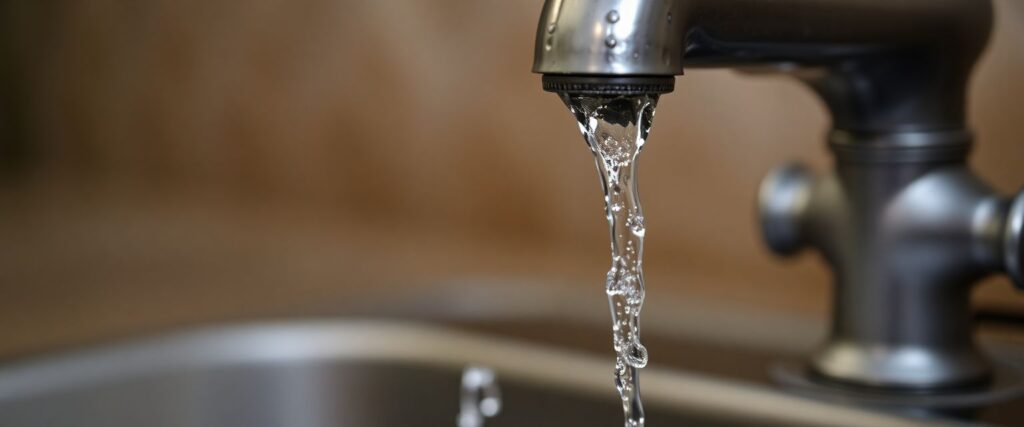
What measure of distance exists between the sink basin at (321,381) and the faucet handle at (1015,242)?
6.0 inches

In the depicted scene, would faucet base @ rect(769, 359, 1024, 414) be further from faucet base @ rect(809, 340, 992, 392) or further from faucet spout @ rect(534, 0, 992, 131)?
faucet spout @ rect(534, 0, 992, 131)

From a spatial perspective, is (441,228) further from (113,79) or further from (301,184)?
(113,79)

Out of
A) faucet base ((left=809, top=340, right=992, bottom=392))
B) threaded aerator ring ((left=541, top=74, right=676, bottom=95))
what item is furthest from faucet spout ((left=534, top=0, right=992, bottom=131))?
faucet base ((left=809, top=340, right=992, bottom=392))

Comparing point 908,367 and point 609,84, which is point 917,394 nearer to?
point 908,367

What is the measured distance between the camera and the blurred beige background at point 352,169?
2.89 feet

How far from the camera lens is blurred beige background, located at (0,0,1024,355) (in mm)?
880

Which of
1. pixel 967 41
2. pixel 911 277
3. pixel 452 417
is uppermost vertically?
pixel 967 41

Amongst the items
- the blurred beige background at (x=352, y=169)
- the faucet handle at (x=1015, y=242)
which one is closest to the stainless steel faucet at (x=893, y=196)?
the faucet handle at (x=1015, y=242)

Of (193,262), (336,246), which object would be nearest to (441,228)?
(336,246)

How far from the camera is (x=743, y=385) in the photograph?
0.66 m

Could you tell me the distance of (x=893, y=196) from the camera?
60cm

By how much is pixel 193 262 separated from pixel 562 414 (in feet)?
1.49

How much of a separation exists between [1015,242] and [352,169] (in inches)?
28.0

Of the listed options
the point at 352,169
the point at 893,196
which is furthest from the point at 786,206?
the point at 352,169
